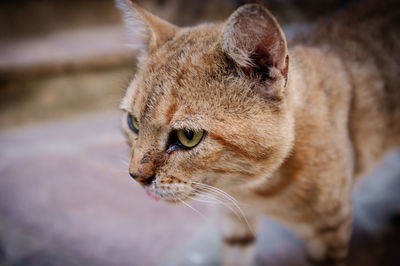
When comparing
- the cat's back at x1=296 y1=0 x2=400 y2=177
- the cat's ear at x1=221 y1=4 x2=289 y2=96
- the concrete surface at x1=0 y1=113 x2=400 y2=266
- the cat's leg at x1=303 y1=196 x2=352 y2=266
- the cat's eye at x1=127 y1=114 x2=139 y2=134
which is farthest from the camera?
the concrete surface at x1=0 y1=113 x2=400 y2=266

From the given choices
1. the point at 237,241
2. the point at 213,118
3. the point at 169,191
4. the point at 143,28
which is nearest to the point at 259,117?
the point at 213,118

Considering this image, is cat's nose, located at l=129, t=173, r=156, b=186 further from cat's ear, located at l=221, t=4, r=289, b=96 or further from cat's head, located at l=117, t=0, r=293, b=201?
cat's ear, located at l=221, t=4, r=289, b=96

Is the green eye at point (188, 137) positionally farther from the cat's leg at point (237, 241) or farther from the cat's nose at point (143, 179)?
the cat's leg at point (237, 241)

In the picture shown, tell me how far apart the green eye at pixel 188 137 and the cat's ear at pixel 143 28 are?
1.50 feet

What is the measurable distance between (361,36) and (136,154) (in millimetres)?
1538

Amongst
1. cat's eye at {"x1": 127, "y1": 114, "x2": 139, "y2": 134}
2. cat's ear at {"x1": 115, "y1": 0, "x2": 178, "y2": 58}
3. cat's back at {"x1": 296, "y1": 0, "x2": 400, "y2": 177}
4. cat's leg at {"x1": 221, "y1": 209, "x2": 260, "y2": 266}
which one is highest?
cat's back at {"x1": 296, "y1": 0, "x2": 400, "y2": 177}

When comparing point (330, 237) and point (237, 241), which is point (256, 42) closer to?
point (330, 237)

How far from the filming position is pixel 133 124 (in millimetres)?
1440

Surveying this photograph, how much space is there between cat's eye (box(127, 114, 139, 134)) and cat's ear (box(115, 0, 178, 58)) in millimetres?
292

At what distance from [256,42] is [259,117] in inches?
10.7

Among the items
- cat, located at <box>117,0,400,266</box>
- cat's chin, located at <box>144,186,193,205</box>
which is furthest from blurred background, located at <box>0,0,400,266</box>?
cat's chin, located at <box>144,186,193,205</box>

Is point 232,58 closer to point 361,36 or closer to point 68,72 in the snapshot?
point 361,36

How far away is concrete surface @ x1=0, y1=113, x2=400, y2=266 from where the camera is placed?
77.0 inches

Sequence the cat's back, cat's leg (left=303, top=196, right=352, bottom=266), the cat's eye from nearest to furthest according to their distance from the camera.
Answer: the cat's eye
cat's leg (left=303, top=196, right=352, bottom=266)
the cat's back
